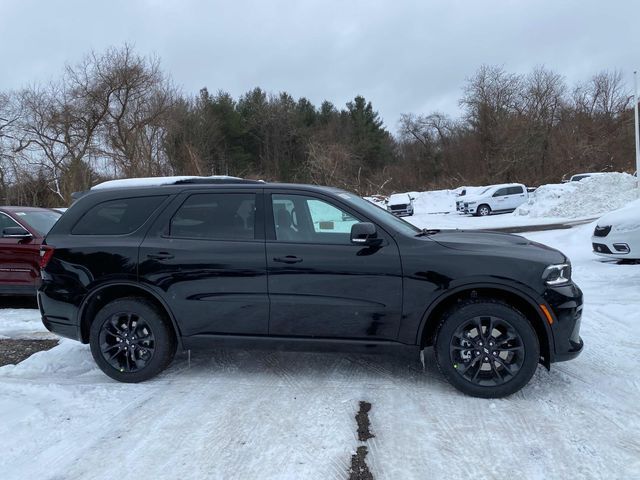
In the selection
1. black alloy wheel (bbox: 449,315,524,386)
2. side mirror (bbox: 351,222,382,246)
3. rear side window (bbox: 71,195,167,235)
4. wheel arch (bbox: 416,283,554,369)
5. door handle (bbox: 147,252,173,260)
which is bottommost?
black alloy wheel (bbox: 449,315,524,386)

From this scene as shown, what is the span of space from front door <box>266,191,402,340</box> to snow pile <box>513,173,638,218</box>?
21.9 m

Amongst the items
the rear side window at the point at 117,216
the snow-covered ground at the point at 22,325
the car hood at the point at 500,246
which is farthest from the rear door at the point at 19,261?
the car hood at the point at 500,246

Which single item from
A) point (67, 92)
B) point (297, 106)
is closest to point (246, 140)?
point (297, 106)

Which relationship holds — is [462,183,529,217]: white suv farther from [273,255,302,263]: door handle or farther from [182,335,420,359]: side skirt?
[273,255,302,263]: door handle

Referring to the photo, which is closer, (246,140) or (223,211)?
(223,211)

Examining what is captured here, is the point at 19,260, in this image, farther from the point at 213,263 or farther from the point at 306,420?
the point at 306,420

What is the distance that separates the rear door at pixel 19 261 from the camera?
7180mm

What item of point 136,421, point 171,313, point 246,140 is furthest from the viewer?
point 246,140

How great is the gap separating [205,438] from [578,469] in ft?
7.72

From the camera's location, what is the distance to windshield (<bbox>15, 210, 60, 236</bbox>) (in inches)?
297

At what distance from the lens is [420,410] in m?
3.72

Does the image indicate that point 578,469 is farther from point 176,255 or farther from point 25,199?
point 25,199

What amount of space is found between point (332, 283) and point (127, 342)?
6.31 feet

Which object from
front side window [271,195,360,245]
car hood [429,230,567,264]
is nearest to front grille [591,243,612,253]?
car hood [429,230,567,264]
